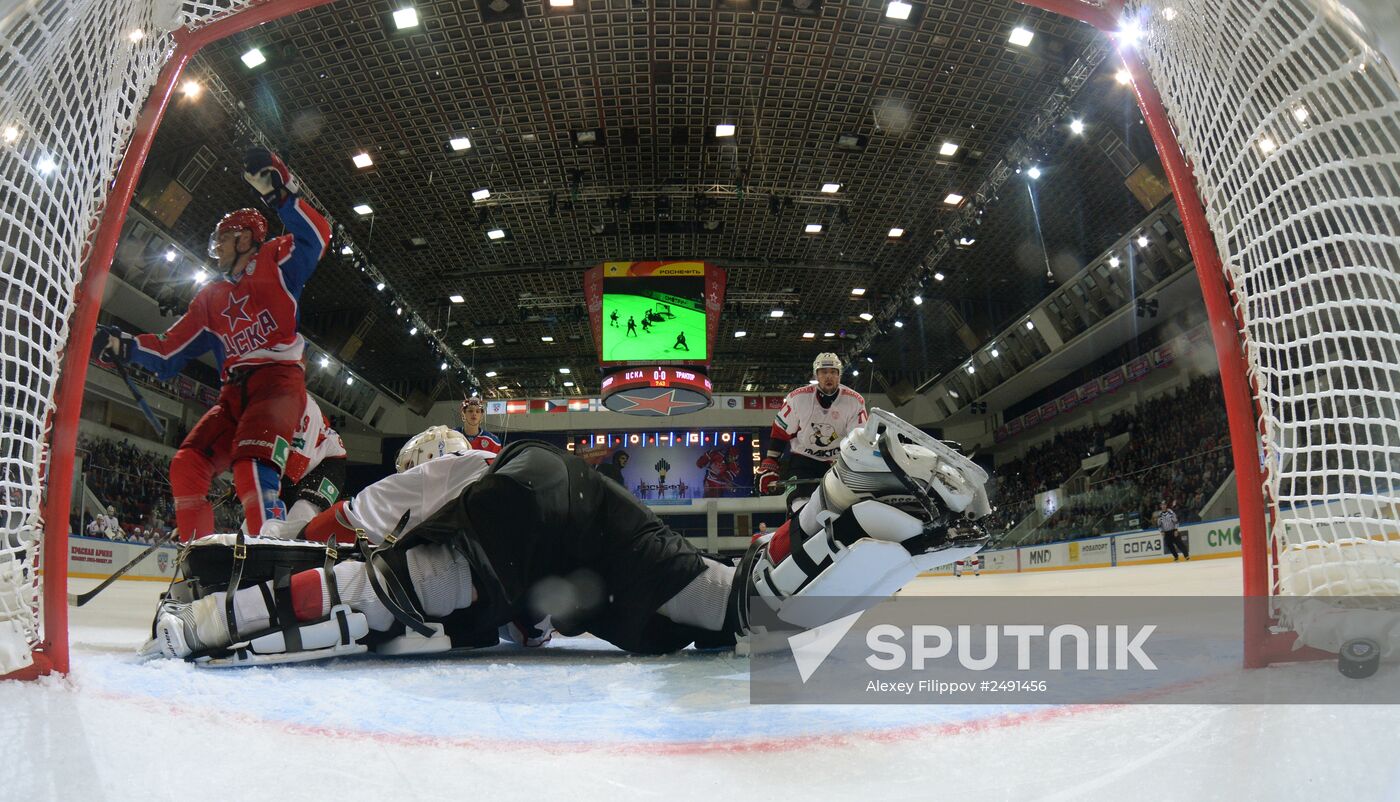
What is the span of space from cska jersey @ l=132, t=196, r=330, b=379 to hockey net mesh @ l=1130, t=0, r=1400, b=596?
263 cm

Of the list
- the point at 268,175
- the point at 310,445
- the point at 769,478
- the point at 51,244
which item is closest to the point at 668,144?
the point at 769,478

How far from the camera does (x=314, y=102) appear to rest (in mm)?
8859

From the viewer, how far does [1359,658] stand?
3.45ft

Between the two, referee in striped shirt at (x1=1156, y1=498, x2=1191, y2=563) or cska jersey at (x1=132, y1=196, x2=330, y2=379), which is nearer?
cska jersey at (x1=132, y1=196, x2=330, y2=379)

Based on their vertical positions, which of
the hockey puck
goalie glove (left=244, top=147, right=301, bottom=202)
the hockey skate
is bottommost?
the hockey puck

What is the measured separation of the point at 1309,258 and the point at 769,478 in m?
3.34

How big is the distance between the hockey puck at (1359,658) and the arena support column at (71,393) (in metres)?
1.79

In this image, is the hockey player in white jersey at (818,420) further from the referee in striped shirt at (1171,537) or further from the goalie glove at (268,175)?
the referee in striped shirt at (1171,537)

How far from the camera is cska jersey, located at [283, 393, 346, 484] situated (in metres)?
3.15

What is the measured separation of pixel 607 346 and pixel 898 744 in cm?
992

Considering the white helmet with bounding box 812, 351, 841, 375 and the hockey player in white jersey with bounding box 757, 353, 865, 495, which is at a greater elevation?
the white helmet with bounding box 812, 351, 841, 375

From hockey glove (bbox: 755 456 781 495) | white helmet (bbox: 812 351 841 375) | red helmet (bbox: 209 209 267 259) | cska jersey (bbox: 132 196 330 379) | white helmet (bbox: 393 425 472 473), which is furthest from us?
white helmet (bbox: 812 351 841 375)

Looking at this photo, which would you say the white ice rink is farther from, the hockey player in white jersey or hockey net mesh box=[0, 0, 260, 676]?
the hockey player in white jersey

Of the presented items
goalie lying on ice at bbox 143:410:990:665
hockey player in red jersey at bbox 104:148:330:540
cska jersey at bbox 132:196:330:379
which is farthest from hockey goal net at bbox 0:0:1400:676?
cska jersey at bbox 132:196:330:379
